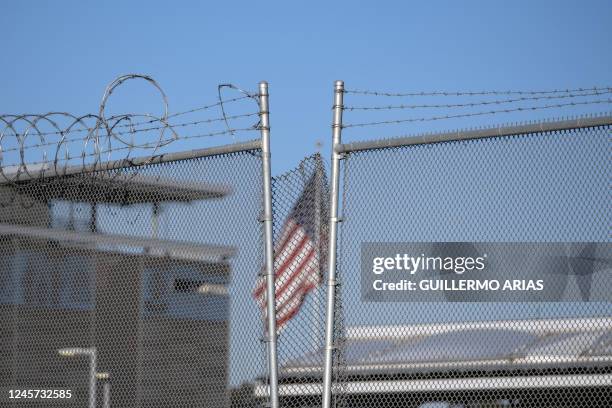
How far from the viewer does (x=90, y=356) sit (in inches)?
348

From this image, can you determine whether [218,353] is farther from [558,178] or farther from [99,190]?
[558,178]

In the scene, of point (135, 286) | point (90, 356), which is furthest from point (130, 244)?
point (90, 356)

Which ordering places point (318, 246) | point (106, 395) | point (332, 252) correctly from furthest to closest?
1. point (106, 395)
2. point (318, 246)
3. point (332, 252)

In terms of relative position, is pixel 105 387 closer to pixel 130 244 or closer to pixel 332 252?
pixel 130 244

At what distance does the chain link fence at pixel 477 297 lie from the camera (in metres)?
6.54

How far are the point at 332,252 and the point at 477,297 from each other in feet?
3.24

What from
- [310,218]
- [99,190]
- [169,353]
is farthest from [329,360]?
[99,190]

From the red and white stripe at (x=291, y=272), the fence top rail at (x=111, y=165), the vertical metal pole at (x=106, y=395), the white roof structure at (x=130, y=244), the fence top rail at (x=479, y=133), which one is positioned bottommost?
the vertical metal pole at (x=106, y=395)

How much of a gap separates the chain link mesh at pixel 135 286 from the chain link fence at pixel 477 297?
2.67 ft

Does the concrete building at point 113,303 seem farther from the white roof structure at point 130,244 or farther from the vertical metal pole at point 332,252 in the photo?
the vertical metal pole at point 332,252

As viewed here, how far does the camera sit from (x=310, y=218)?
771cm

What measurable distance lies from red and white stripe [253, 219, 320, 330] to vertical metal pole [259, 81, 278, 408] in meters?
0.13

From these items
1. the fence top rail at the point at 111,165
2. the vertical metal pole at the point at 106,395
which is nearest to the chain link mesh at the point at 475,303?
the fence top rail at the point at 111,165

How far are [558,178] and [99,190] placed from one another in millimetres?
3873
